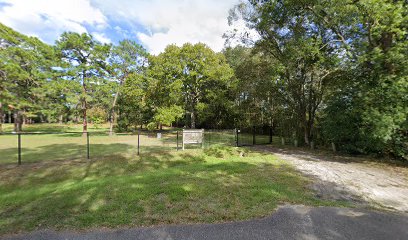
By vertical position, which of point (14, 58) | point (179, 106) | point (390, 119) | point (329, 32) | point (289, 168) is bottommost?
point (289, 168)

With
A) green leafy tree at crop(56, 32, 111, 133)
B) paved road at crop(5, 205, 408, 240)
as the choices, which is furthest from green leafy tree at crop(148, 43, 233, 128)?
paved road at crop(5, 205, 408, 240)

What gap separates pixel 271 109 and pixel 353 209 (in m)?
11.3

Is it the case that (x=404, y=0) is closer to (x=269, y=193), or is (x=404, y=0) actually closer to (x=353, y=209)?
(x=353, y=209)

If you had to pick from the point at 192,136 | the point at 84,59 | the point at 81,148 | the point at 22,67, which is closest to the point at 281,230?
the point at 192,136

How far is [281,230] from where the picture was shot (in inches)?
105

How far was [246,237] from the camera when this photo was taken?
2.51 meters

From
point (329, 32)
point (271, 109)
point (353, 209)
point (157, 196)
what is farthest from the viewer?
point (271, 109)

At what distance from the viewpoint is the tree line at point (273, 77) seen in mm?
6389

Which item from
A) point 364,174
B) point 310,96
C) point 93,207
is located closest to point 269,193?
point 93,207

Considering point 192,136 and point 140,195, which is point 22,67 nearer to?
point 192,136

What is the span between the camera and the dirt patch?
3933 mm

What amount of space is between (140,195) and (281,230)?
2.57 metres

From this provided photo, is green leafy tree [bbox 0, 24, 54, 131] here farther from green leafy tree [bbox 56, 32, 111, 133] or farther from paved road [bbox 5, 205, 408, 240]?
paved road [bbox 5, 205, 408, 240]

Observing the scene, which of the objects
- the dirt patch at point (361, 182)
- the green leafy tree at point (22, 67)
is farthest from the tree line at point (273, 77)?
the dirt patch at point (361, 182)
